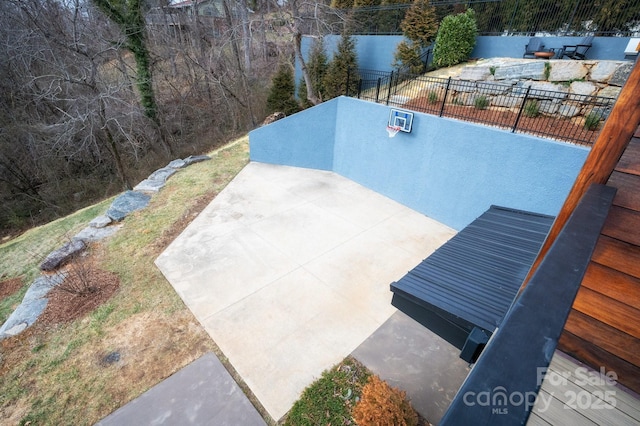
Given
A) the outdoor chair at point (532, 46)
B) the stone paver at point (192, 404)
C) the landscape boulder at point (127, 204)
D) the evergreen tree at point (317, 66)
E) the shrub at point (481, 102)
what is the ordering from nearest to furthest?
the stone paver at point (192, 404) < the landscape boulder at point (127, 204) < the shrub at point (481, 102) < the outdoor chair at point (532, 46) < the evergreen tree at point (317, 66)

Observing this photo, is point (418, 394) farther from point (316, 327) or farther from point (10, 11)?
point (10, 11)

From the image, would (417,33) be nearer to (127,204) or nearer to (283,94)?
(283,94)

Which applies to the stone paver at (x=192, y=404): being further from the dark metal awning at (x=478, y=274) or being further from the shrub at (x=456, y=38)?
the shrub at (x=456, y=38)

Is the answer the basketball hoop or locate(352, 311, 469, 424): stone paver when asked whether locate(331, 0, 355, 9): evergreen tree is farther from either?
locate(352, 311, 469, 424): stone paver

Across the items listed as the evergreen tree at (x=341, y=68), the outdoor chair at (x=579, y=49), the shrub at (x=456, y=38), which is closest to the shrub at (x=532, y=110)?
the outdoor chair at (x=579, y=49)

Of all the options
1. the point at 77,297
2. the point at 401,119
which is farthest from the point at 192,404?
the point at 401,119

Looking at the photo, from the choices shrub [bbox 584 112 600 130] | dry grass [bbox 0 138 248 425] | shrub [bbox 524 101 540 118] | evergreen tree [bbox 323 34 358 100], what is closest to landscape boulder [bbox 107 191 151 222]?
dry grass [bbox 0 138 248 425]

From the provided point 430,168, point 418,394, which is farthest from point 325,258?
point 430,168
